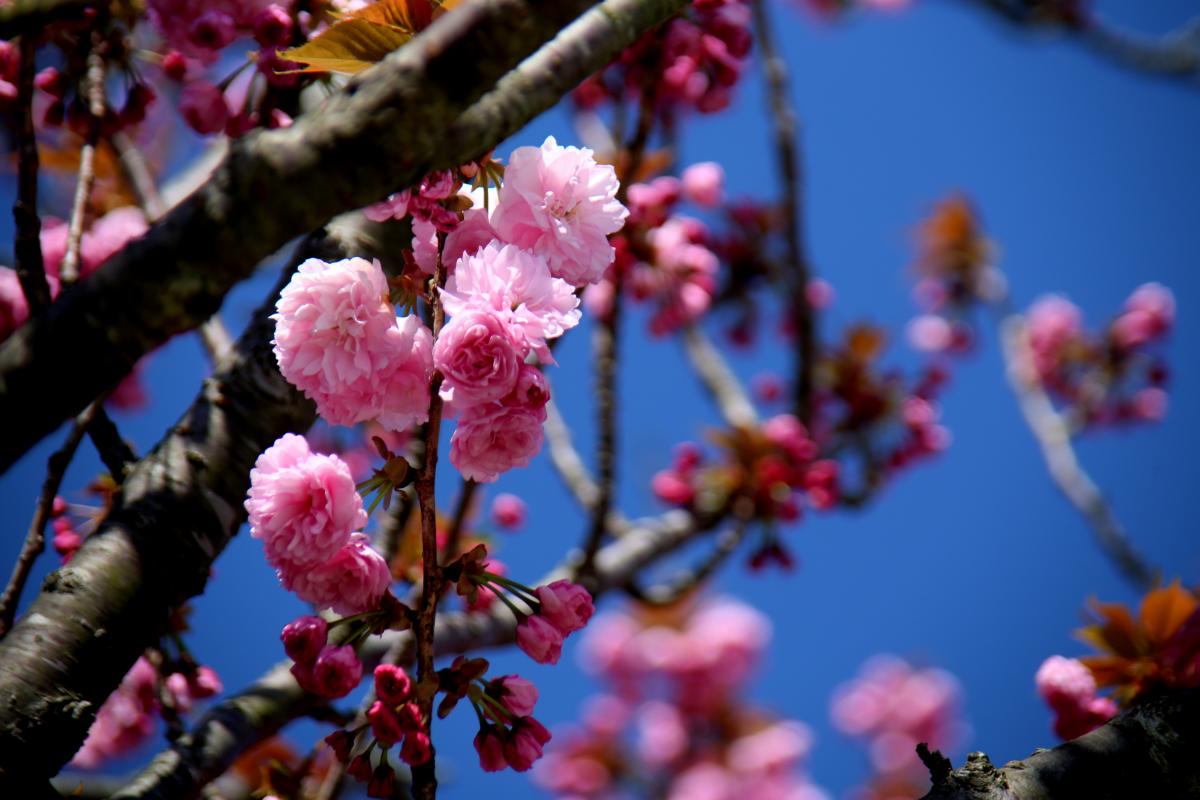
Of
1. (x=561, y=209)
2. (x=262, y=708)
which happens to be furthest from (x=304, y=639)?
(x=262, y=708)

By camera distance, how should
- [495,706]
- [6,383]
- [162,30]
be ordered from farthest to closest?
[162,30], [495,706], [6,383]

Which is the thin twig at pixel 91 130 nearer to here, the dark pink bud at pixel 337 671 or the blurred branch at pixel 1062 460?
the dark pink bud at pixel 337 671

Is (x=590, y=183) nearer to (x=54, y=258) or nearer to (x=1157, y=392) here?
(x=54, y=258)

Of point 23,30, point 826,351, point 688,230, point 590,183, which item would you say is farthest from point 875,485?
point 23,30

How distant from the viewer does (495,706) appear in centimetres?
95

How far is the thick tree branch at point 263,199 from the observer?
69 cm

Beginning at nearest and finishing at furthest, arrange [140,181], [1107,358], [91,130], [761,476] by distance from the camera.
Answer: [91,130] < [140,181] < [761,476] < [1107,358]

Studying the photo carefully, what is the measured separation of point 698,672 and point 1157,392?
271 centimetres

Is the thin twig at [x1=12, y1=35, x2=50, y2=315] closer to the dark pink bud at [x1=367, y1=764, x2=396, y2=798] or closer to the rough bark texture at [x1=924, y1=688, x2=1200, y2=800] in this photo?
the dark pink bud at [x1=367, y1=764, x2=396, y2=798]

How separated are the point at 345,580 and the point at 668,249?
1.73 metres

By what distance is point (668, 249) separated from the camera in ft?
8.21

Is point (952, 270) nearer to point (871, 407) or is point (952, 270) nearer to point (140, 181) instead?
point (871, 407)

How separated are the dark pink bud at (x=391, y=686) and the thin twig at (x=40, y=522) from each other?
2.32 feet

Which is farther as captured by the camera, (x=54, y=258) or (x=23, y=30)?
(x=54, y=258)
